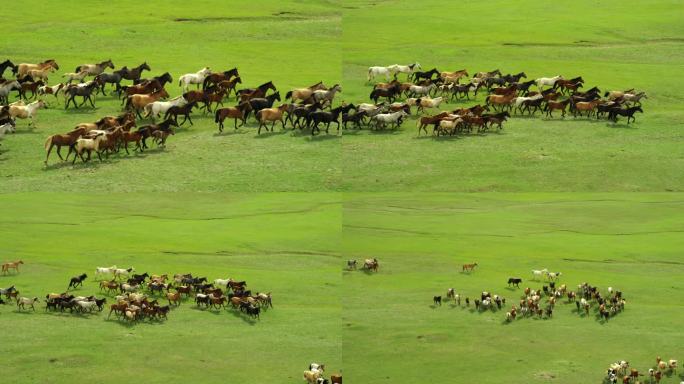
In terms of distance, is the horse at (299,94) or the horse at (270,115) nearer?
the horse at (270,115)

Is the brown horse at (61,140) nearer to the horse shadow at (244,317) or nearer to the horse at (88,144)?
the horse at (88,144)

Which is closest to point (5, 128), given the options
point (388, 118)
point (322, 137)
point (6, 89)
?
point (6, 89)

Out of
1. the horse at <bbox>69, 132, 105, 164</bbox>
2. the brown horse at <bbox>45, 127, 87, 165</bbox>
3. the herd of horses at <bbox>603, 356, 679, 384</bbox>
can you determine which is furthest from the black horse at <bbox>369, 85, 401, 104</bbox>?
the herd of horses at <bbox>603, 356, 679, 384</bbox>

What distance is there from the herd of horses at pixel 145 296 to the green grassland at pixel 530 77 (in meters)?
6.47

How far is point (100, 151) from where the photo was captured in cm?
2919

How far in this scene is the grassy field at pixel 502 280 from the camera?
68.8ft

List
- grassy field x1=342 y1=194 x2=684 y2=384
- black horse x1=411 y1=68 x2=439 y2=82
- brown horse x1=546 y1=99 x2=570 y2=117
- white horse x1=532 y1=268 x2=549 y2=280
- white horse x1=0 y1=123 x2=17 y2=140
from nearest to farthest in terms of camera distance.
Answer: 1. grassy field x1=342 y1=194 x2=684 y2=384
2. white horse x1=532 y1=268 x2=549 y2=280
3. white horse x1=0 y1=123 x2=17 y2=140
4. brown horse x1=546 y1=99 x2=570 y2=117
5. black horse x1=411 y1=68 x2=439 y2=82

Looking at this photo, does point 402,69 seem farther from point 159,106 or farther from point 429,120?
point 159,106

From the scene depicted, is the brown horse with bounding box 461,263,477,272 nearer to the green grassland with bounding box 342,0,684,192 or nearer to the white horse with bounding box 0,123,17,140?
the green grassland with bounding box 342,0,684,192

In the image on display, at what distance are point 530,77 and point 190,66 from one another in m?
13.6

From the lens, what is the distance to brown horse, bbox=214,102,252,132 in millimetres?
31594

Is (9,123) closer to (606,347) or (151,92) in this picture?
(151,92)

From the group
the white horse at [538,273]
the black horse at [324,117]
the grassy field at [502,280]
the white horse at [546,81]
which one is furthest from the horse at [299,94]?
the white horse at [538,273]

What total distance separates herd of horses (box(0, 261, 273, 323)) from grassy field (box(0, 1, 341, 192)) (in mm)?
3808
